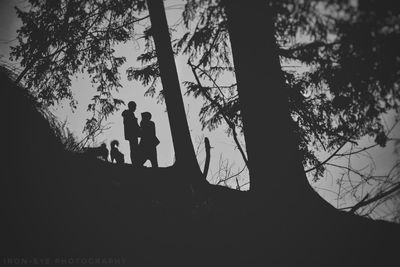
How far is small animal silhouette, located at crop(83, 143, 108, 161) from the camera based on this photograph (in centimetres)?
660

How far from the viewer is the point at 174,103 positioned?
5559 millimetres

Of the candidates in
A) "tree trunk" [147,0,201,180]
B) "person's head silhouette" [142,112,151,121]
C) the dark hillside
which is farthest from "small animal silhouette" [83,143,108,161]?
"tree trunk" [147,0,201,180]

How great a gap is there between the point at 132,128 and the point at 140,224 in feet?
12.1

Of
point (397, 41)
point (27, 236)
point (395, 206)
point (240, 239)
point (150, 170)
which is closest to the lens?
point (397, 41)

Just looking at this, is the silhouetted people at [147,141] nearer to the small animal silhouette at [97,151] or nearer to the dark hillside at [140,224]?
the small animal silhouette at [97,151]

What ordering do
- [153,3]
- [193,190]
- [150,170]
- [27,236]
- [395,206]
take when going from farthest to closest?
1. [150,170]
2. [153,3]
3. [193,190]
4. [395,206]
5. [27,236]

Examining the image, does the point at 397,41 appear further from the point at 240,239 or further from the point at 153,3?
the point at 153,3

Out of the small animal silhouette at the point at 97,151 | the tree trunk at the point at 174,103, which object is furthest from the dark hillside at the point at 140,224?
the small animal silhouette at the point at 97,151

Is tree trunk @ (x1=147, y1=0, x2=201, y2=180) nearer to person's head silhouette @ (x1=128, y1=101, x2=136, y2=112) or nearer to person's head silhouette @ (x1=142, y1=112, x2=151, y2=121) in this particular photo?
person's head silhouette @ (x1=142, y1=112, x2=151, y2=121)

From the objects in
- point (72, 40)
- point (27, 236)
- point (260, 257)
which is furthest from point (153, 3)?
point (260, 257)

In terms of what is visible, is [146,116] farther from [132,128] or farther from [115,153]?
[115,153]

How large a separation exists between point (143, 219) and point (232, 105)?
3.84m

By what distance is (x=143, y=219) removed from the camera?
3816 mm

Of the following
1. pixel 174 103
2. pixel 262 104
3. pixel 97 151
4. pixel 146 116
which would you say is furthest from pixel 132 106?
pixel 262 104
